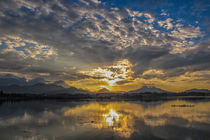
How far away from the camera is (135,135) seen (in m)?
22.5

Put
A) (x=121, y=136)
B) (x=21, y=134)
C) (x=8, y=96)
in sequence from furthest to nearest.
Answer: (x=8, y=96) < (x=21, y=134) < (x=121, y=136)

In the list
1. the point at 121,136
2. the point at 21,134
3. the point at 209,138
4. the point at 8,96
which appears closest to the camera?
the point at 209,138

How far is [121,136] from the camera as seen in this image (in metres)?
21.9

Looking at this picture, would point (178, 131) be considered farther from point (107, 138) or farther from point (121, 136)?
point (107, 138)

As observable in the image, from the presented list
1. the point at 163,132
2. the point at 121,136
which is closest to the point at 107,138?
the point at 121,136

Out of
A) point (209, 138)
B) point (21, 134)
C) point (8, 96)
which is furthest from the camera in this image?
point (8, 96)

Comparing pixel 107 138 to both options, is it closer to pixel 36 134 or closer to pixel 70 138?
pixel 70 138

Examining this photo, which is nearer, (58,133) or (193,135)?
(193,135)

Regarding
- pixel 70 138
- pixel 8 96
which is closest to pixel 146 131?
pixel 70 138

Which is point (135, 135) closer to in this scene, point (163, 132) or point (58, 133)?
point (163, 132)

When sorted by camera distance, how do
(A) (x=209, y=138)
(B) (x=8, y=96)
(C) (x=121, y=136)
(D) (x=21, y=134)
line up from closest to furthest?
1. (A) (x=209, y=138)
2. (C) (x=121, y=136)
3. (D) (x=21, y=134)
4. (B) (x=8, y=96)

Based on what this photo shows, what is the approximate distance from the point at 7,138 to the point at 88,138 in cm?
1037

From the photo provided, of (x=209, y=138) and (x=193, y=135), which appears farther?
(x=193, y=135)

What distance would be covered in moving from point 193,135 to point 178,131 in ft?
8.32
